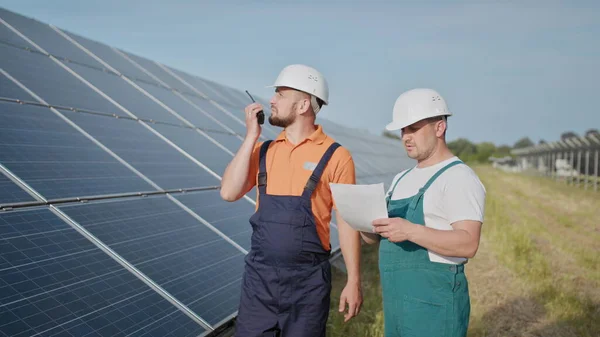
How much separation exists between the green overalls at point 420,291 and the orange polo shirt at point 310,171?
43 centimetres

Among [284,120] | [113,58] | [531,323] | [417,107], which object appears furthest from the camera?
[113,58]

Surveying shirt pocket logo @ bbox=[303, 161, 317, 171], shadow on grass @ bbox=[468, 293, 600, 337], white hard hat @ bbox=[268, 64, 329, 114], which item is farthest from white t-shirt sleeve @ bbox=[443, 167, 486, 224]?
shadow on grass @ bbox=[468, 293, 600, 337]

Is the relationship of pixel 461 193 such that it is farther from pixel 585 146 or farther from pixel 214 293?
pixel 585 146

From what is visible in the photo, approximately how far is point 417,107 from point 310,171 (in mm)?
786

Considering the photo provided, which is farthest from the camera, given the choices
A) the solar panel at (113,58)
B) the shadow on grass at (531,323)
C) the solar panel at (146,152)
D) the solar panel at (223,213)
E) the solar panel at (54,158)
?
the solar panel at (113,58)

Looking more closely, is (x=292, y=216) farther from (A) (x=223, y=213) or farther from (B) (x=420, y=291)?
(A) (x=223, y=213)

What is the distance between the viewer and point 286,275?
10.3 feet

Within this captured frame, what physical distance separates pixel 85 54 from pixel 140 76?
111 cm

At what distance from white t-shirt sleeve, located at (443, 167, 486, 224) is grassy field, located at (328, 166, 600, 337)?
313cm

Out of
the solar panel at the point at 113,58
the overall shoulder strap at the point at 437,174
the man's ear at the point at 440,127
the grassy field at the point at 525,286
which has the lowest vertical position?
the grassy field at the point at 525,286

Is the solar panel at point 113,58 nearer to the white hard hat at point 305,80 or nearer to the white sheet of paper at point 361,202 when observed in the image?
the white hard hat at point 305,80

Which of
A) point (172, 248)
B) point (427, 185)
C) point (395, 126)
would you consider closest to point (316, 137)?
point (395, 126)

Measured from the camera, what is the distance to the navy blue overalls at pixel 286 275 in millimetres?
3143

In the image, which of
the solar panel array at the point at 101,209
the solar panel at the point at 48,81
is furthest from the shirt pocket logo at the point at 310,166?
the solar panel at the point at 48,81
